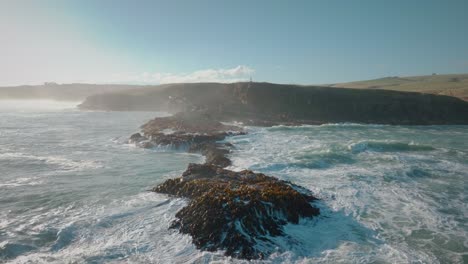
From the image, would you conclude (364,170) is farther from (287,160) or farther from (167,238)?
(167,238)

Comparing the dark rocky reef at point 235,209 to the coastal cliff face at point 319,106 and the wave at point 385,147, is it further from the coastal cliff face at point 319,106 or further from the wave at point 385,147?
the coastal cliff face at point 319,106

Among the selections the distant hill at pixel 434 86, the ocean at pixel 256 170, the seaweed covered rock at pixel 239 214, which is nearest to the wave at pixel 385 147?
the ocean at pixel 256 170

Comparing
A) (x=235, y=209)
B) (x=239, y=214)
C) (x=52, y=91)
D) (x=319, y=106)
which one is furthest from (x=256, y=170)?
(x=52, y=91)

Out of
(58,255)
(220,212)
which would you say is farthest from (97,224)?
(220,212)

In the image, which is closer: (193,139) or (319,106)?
(193,139)

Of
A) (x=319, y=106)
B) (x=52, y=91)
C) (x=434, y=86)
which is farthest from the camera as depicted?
(x=52, y=91)

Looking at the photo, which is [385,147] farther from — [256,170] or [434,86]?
[434,86]
